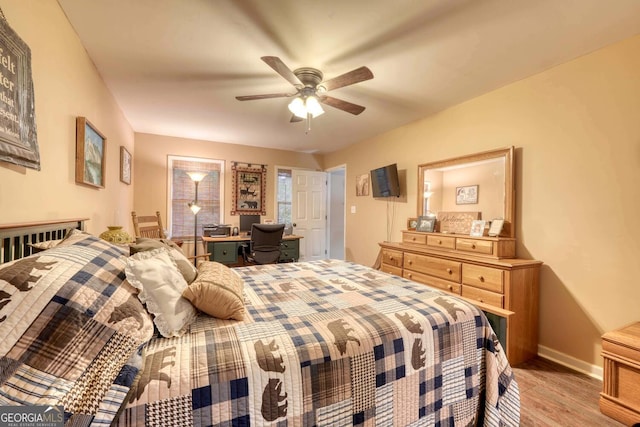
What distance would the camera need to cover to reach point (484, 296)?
2297 mm

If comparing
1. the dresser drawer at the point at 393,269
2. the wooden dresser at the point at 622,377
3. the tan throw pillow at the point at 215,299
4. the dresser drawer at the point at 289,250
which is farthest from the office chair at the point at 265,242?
the wooden dresser at the point at 622,377

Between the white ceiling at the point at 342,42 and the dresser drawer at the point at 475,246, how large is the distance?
4.80 ft

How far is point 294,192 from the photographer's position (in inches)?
209

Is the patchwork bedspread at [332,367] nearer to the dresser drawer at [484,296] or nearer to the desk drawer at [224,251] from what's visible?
the dresser drawer at [484,296]

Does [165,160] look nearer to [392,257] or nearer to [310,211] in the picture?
[310,211]

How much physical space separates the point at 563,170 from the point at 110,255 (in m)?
3.09

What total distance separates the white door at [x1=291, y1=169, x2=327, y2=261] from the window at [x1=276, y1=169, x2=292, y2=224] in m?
0.08

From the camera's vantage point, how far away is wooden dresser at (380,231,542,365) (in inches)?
84.0

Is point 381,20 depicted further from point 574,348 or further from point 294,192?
point 294,192

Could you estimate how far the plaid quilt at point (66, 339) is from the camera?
68 cm

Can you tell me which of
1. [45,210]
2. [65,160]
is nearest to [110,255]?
[45,210]

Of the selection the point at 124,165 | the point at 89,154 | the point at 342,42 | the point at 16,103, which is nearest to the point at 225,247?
the point at 124,165

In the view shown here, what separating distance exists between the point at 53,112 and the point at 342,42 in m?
1.82

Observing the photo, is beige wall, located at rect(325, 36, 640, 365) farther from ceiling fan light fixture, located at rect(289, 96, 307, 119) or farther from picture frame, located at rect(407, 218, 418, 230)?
ceiling fan light fixture, located at rect(289, 96, 307, 119)
